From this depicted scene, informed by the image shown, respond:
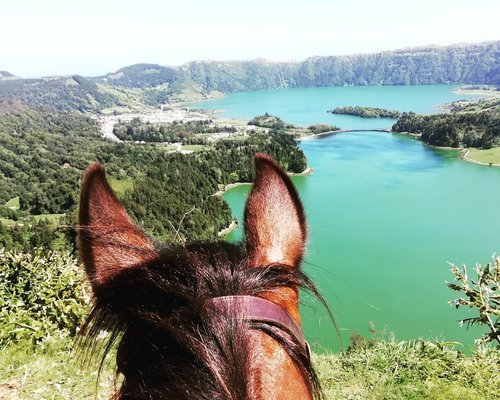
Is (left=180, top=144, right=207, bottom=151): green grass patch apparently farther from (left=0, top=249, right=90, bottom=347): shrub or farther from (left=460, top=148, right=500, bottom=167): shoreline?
(left=0, top=249, right=90, bottom=347): shrub

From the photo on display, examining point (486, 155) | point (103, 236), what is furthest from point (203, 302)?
point (486, 155)

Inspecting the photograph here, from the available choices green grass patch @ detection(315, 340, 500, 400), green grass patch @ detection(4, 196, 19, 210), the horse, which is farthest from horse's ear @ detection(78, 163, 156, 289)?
green grass patch @ detection(4, 196, 19, 210)

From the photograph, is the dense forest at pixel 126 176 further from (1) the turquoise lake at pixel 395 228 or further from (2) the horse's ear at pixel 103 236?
(2) the horse's ear at pixel 103 236

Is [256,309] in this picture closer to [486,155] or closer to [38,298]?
[38,298]

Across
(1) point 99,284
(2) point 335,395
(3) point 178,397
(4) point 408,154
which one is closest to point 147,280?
(1) point 99,284

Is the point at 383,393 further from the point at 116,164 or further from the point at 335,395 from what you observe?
the point at 116,164

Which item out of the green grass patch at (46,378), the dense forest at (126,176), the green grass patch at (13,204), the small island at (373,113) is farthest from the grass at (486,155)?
the green grass patch at (13,204)
